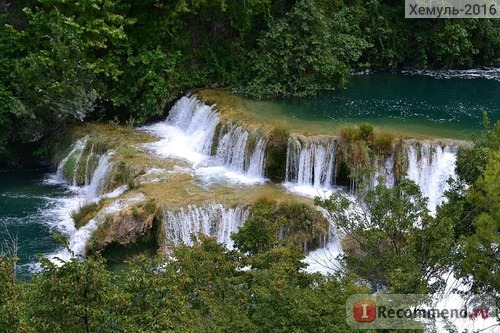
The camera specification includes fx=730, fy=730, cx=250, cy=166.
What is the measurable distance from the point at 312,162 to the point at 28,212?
7772 millimetres

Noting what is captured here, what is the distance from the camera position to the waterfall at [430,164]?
748 inches

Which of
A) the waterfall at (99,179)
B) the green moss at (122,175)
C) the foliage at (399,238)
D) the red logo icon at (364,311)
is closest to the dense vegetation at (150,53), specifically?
the waterfall at (99,179)

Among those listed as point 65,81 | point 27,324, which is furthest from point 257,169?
point 27,324

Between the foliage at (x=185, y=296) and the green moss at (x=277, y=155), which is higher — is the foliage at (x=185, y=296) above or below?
below

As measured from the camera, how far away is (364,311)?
10.3m

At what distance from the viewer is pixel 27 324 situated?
8844mm

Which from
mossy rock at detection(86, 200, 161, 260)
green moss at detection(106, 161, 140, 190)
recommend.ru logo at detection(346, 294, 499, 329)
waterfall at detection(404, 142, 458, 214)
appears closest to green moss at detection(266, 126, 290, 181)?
waterfall at detection(404, 142, 458, 214)

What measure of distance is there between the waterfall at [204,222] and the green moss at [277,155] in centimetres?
260

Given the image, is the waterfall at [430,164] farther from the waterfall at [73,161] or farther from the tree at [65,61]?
the tree at [65,61]

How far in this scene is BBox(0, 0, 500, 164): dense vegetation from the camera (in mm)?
22109

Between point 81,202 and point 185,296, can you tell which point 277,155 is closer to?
point 81,202

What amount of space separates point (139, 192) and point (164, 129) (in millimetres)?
5506

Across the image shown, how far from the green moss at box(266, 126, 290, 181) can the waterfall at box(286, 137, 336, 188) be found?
18 cm

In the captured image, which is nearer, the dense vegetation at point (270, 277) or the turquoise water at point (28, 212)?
the dense vegetation at point (270, 277)
